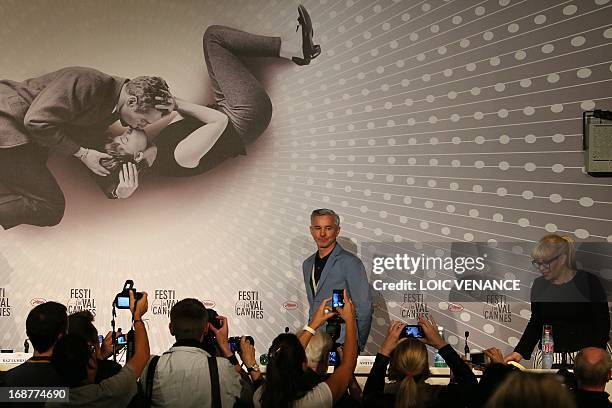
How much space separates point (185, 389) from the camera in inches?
132

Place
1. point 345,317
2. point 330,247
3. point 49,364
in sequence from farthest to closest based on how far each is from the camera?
1. point 330,247
2. point 345,317
3. point 49,364

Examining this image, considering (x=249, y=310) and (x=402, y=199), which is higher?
(x=402, y=199)

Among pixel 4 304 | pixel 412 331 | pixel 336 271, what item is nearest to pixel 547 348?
pixel 412 331

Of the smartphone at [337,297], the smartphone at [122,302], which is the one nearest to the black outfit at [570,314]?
the smartphone at [337,297]

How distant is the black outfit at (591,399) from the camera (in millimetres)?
3309

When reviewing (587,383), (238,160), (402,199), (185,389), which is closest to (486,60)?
(402,199)

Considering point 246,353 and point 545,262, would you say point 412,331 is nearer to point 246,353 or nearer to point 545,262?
point 246,353

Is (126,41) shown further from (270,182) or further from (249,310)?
(249,310)

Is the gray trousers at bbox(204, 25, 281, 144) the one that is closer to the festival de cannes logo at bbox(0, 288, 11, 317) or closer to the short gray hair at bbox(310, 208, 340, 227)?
the short gray hair at bbox(310, 208, 340, 227)

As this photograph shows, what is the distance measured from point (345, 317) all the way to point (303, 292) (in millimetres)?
2354

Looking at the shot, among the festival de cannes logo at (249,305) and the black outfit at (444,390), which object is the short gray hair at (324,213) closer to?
the festival de cannes logo at (249,305)

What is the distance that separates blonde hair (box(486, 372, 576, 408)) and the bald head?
1553 mm

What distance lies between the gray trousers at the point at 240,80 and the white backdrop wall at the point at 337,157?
79 millimetres

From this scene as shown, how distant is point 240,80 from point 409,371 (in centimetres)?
342
